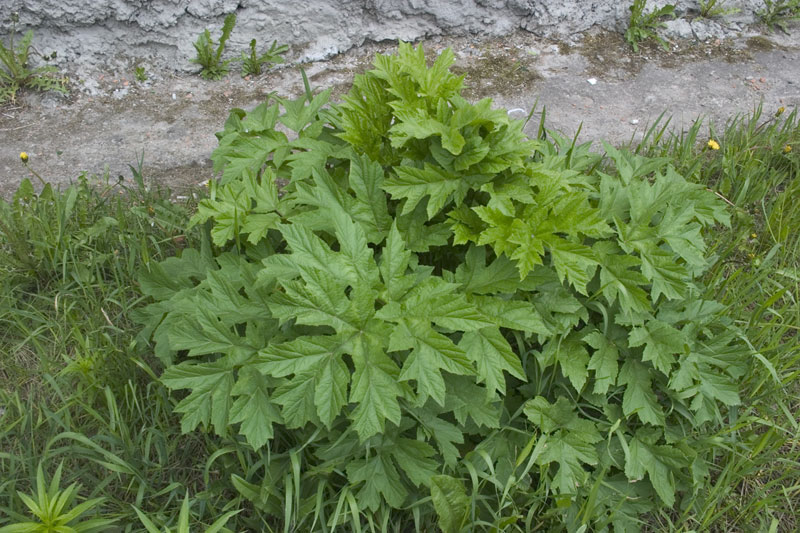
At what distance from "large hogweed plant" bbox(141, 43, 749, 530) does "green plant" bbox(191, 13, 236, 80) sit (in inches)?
75.8

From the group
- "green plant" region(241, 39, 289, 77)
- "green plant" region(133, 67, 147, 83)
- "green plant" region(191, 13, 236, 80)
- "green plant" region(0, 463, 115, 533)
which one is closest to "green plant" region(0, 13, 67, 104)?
"green plant" region(133, 67, 147, 83)

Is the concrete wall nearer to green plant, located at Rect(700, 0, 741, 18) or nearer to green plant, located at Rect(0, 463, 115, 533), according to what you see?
green plant, located at Rect(700, 0, 741, 18)

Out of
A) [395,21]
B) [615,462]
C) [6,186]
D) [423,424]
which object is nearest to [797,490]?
[615,462]

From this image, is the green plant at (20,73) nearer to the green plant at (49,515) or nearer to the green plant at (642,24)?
the green plant at (49,515)

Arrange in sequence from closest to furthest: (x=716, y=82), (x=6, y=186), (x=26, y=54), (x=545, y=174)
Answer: (x=545, y=174) < (x=6, y=186) < (x=26, y=54) < (x=716, y=82)

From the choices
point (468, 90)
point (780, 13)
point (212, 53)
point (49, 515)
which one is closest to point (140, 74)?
point (212, 53)

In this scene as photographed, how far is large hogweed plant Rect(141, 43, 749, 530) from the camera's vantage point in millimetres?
1911

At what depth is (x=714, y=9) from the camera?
4648 mm

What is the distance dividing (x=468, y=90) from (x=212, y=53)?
170cm

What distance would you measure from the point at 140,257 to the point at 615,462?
2.19 m

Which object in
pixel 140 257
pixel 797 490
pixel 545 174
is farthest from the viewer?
pixel 140 257

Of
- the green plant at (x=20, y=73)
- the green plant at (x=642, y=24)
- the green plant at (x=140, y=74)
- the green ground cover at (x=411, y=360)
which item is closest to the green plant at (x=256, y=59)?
the green plant at (x=140, y=74)

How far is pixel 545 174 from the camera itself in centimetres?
226

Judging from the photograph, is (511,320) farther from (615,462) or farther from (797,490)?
(797,490)
